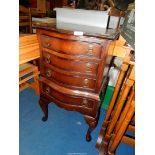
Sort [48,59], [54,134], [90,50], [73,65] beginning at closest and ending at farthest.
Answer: [90,50] → [73,65] → [48,59] → [54,134]

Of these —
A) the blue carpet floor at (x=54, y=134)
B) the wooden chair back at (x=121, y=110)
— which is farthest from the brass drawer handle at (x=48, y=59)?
the blue carpet floor at (x=54, y=134)

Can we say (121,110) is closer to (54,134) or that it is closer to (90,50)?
(90,50)

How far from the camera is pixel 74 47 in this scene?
3.66 ft

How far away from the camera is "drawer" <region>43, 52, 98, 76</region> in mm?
1153

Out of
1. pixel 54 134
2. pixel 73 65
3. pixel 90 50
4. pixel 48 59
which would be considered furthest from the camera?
pixel 54 134

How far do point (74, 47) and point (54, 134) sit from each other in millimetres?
946

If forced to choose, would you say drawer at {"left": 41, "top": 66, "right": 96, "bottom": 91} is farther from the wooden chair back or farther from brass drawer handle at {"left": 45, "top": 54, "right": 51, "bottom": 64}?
the wooden chair back

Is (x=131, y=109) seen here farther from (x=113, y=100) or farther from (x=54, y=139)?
(x=54, y=139)

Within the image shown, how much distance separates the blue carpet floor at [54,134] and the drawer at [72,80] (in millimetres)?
596

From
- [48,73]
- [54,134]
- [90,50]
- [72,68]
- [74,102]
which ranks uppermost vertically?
[90,50]

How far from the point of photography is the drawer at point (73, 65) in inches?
45.4

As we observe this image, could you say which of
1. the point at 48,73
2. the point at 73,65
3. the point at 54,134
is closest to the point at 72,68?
the point at 73,65

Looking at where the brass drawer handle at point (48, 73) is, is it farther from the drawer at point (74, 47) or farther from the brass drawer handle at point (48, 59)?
the drawer at point (74, 47)
